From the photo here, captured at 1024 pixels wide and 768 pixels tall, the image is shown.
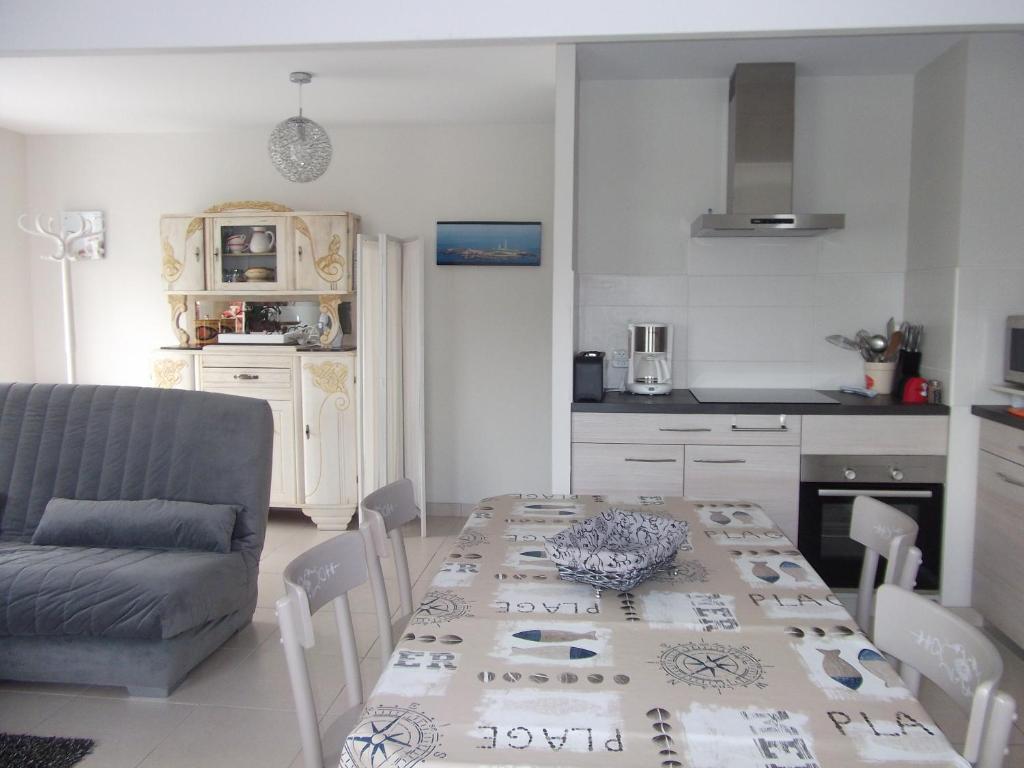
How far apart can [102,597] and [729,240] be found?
312 centimetres

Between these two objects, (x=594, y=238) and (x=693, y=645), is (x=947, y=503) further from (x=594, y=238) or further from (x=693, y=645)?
(x=693, y=645)

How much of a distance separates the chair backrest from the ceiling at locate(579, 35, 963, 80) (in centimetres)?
213

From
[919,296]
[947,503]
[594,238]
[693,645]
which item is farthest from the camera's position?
[594,238]

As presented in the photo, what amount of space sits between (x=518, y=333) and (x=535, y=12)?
2894mm

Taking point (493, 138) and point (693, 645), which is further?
point (493, 138)

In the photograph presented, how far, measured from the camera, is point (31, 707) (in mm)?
2703

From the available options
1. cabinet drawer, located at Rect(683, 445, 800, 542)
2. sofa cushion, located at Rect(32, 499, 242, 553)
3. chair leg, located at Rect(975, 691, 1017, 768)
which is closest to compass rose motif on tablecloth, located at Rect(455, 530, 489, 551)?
chair leg, located at Rect(975, 691, 1017, 768)

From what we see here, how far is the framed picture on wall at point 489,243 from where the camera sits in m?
4.85

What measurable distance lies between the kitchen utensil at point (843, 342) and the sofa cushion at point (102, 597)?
301cm

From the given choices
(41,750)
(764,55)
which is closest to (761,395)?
(764,55)

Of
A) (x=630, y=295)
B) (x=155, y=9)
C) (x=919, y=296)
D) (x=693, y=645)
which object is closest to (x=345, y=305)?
(x=630, y=295)

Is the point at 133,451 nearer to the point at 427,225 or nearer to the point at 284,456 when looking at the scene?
the point at 284,456

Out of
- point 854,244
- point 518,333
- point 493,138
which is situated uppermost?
point 493,138

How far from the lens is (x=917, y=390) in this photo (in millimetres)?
3529
